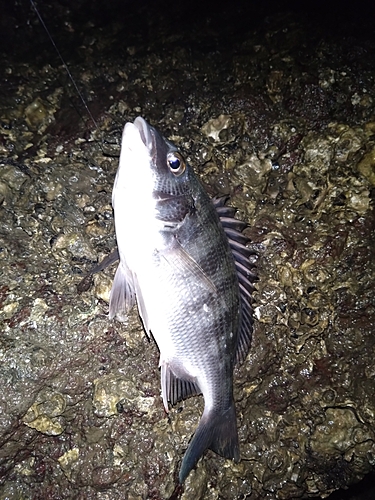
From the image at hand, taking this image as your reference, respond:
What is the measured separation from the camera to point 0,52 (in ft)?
9.17

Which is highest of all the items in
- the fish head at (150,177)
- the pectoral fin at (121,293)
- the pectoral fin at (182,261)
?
the fish head at (150,177)

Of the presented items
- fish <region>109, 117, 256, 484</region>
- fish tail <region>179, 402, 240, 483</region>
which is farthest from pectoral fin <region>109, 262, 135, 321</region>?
fish tail <region>179, 402, 240, 483</region>

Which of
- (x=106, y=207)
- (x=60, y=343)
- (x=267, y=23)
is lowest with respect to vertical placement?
(x=60, y=343)

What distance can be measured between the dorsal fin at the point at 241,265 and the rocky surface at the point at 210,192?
0.66ft

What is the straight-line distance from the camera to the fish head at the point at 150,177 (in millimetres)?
1754

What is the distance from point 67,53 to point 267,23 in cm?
168

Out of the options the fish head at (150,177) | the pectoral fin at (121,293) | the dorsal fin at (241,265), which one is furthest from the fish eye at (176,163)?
the pectoral fin at (121,293)

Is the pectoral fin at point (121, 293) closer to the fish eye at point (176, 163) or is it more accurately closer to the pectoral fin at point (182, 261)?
the pectoral fin at point (182, 261)

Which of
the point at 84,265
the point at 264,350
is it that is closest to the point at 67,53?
the point at 84,265

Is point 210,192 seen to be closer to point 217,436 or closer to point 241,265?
point 241,265

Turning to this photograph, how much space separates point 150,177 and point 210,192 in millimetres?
834

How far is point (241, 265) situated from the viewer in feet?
7.03

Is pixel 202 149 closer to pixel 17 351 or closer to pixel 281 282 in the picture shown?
pixel 281 282

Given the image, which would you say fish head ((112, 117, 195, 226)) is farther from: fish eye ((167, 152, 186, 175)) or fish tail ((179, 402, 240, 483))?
fish tail ((179, 402, 240, 483))
